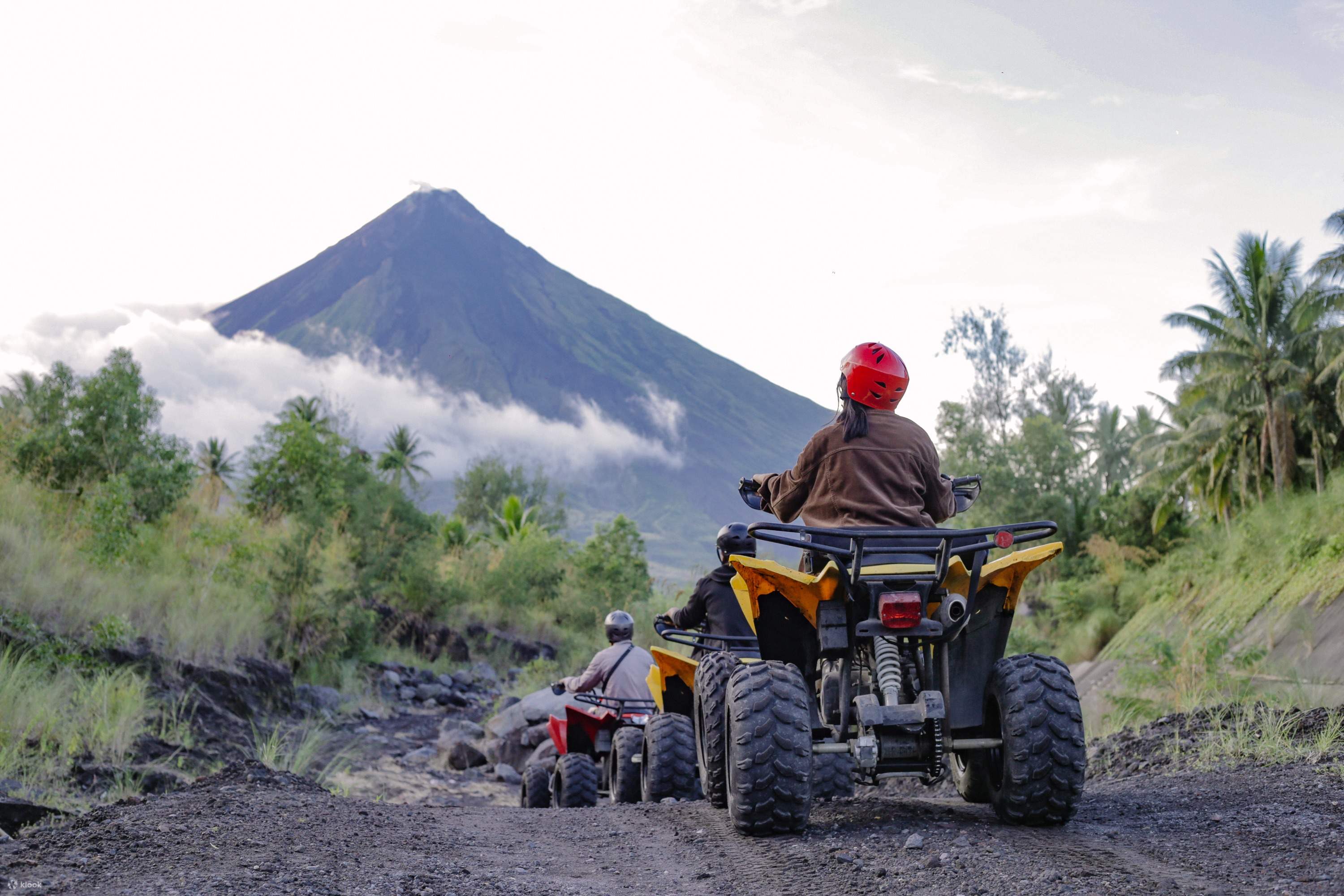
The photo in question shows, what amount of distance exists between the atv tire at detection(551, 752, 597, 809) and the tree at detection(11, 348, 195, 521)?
7628 millimetres

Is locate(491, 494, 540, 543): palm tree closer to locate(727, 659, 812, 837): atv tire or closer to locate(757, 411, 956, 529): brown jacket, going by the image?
locate(757, 411, 956, 529): brown jacket

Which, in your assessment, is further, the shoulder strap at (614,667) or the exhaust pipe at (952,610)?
the shoulder strap at (614,667)

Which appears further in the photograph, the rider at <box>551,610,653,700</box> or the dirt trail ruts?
the rider at <box>551,610,653,700</box>

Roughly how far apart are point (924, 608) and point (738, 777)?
1.09 metres

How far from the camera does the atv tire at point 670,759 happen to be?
22.4 ft

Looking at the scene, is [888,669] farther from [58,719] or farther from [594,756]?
[58,719]

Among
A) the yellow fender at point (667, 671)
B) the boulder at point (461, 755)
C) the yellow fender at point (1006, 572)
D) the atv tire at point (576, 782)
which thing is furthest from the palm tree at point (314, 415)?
the yellow fender at point (1006, 572)

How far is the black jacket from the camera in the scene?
7312 millimetres

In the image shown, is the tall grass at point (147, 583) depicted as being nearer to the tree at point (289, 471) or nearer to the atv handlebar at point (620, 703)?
the atv handlebar at point (620, 703)

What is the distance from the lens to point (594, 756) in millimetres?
8906

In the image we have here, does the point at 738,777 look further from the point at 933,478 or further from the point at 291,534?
the point at 291,534

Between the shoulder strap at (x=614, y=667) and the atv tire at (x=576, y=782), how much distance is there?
0.67m

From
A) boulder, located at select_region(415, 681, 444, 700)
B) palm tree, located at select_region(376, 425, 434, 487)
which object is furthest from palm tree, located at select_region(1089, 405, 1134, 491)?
boulder, located at select_region(415, 681, 444, 700)

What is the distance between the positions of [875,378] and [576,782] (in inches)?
190
